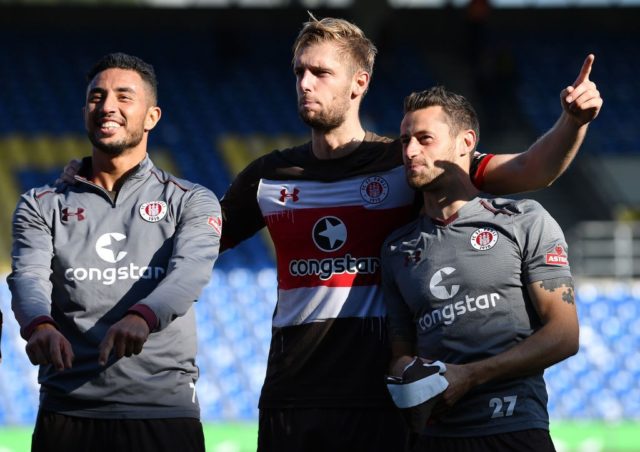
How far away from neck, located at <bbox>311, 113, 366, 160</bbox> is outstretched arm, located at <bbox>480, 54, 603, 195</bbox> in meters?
0.52

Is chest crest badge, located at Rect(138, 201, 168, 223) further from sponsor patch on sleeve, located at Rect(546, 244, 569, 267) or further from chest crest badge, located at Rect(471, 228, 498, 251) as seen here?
sponsor patch on sleeve, located at Rect(546, 244, 569, 267)

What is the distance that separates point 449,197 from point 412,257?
0.81ft

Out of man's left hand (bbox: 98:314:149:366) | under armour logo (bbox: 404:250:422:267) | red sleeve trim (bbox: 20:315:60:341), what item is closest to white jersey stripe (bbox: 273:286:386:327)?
under armour logo (bbox: 404:250:422:267)

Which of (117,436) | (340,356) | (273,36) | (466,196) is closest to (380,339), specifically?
(340,356)

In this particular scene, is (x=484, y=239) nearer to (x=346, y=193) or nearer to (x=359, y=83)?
(x=346, y=193)

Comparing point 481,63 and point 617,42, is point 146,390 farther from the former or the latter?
point 617,42

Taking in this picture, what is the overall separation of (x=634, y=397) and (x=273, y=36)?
9605 millimetres

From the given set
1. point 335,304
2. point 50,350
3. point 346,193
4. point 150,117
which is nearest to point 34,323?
point 50,350

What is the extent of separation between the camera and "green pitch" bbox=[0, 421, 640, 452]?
10883 mm

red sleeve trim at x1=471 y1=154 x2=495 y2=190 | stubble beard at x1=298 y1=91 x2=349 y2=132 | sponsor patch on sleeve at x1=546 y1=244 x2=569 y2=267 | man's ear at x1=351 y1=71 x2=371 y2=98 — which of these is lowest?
sponsor patch on sleeve at x1=546 y1=244 x2=569 y2=267

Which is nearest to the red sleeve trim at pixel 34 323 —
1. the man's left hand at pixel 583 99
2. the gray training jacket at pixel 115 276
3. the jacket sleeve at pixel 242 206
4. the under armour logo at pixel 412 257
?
the gray training jacket at pixel 115 276

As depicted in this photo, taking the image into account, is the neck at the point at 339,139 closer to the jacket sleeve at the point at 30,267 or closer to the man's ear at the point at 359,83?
the man's ear at the point at 359,83

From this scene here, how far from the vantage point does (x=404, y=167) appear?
4.17 meters

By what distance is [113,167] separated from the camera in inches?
162
